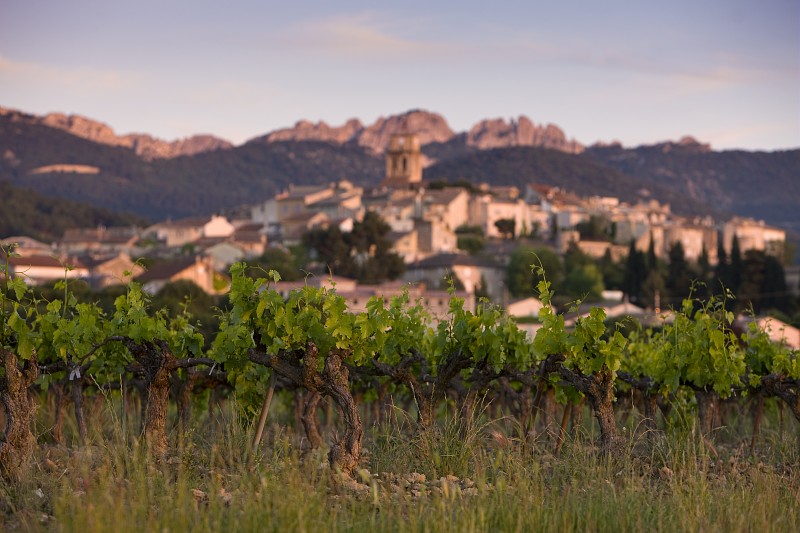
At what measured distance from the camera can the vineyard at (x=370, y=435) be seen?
7.14 m

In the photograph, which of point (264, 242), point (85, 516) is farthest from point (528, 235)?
point (85, 516)

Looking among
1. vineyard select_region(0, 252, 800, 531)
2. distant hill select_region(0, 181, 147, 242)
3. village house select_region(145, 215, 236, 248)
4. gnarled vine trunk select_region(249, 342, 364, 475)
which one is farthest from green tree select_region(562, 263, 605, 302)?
distant hill select_region(0, 181, 147, 242)

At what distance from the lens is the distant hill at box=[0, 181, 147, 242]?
447 ft

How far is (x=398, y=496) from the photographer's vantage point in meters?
7.70

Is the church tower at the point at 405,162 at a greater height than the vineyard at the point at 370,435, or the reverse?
the church tower at the point at 405,162

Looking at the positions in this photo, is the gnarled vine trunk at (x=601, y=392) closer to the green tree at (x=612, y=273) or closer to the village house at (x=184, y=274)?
the village house at (x=184, y=274)

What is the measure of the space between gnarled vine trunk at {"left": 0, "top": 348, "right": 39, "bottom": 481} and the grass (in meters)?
0.28

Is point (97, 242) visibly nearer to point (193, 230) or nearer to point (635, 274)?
point (193, 230)

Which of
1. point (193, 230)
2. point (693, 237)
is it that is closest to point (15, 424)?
point (193, 230)

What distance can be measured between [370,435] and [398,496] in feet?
15.5

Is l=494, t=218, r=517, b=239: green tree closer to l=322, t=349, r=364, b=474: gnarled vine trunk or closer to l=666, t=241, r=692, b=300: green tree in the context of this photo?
l=666, t=241, r=692, b=300: green tree

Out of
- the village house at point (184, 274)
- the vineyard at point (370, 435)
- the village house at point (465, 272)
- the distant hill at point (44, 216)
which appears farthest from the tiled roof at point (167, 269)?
the vineyard at point (370, 435)

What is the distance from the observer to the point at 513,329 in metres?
11.2

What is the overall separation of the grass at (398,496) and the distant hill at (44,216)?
127m
